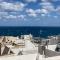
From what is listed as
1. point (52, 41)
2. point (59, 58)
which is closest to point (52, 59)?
point (59, 58)

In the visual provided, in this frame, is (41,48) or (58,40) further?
(58,40)

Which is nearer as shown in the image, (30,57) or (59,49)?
(30,57)

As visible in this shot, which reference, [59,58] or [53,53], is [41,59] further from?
[53,53]

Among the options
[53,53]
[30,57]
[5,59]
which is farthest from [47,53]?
[5,59]

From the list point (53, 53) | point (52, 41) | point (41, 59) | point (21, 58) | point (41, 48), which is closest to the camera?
point (41, 59)

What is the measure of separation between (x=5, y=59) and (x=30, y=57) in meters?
2.57

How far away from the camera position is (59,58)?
64.9 feet

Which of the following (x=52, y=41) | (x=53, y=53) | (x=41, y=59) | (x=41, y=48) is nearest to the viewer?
(x=41, y=59)

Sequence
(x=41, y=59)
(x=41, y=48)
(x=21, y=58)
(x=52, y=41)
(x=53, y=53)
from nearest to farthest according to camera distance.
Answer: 1. (x=41, y=59)
2. (x=21, y=58)
3. (x=53, y=53)
4. (x=41, y=48)
5. (x=52, y=41)

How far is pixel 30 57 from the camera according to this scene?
21281 millimetres

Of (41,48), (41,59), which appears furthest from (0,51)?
(41,59)

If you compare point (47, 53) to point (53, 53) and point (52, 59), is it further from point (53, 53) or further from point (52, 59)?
point (52, 59)

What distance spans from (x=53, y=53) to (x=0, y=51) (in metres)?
7.58

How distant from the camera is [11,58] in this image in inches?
814
